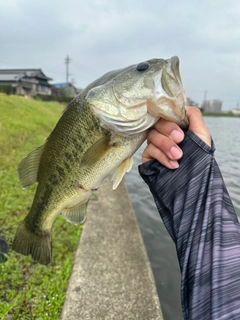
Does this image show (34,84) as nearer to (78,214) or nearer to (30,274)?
(30,274)

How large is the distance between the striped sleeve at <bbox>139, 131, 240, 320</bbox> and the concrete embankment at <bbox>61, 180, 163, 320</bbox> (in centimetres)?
165

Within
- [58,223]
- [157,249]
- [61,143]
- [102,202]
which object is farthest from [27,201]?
[61,143]

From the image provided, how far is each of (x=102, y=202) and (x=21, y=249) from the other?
348 cm

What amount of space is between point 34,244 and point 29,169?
58 cm

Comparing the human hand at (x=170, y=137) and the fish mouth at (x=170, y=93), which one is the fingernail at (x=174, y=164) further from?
the fish mouth at (x=170, y=93)

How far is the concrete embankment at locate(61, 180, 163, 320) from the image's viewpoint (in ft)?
8.95

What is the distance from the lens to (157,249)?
16.5 feet

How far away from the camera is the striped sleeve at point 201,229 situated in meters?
1.12

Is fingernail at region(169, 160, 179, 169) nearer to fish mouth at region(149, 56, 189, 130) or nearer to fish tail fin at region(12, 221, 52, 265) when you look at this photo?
fish mouth at region(149, 56, 189, 130)

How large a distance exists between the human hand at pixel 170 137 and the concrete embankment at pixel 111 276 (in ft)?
5.97

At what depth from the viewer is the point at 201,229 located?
1.29 meters

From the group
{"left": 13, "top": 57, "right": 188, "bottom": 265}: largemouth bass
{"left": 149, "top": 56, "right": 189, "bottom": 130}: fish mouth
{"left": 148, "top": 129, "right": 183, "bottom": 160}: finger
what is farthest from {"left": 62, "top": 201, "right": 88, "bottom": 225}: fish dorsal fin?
{"left": 149, "top": 56, "right": 189, "bottom": 130}: fish mouth

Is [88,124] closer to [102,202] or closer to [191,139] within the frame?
[191,139]

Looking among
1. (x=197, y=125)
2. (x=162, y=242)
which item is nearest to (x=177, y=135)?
(x=197, y=125)
